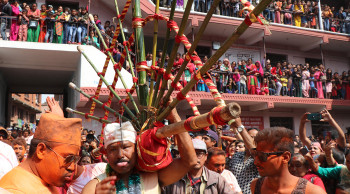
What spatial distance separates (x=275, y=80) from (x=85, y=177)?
11.0 metres

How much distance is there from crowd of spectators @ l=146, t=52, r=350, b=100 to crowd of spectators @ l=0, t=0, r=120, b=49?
2.86 m

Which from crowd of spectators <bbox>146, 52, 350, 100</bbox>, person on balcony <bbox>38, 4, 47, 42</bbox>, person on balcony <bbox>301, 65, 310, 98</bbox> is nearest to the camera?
person on balcony <bbox>38, 4, 47, 42</bbox>

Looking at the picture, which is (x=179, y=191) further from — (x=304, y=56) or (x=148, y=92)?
(x=304, y=56)

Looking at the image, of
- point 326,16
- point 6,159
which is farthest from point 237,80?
point 6,159

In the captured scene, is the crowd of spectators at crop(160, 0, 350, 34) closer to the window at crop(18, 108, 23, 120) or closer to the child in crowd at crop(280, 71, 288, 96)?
the child in crowd at crop(280, 71, 288, 96)

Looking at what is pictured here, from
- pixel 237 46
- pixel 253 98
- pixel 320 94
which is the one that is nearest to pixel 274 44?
pixel 237 46

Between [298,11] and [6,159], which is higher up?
[298,11]

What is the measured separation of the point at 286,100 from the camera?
42.3 ft

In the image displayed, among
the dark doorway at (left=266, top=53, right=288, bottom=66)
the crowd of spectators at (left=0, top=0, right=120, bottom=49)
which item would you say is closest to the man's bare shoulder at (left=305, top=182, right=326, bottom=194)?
the crowd of spectators at (left=0, top=0, right=120, bottom=49)

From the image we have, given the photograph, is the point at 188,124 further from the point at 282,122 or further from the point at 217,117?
the point at 282,122

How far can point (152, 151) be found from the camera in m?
2.02

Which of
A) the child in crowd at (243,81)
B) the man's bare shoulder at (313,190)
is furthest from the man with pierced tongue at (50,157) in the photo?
the child in crowd at (243,81)

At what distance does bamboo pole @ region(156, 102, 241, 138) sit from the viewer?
1.37m

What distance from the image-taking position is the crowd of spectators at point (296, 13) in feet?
44.9
